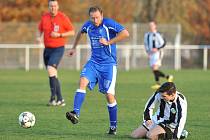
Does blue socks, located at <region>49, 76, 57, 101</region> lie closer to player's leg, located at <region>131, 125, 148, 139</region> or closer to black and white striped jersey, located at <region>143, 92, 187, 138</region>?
player's leg, located at <region>131, 125, 148, 139</region>

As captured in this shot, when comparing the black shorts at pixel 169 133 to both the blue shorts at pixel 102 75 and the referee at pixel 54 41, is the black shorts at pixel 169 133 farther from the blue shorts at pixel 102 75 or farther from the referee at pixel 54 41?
the referee at pixel 54 41

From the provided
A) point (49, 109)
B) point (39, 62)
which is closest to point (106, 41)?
point (49, 109)

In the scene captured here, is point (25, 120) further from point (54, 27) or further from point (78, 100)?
point (54, 27)

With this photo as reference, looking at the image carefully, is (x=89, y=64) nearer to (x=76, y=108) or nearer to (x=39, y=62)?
(x=76, y=108)

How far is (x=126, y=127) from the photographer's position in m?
11.3

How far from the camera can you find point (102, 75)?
10.8m

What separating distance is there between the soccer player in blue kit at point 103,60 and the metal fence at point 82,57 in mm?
24085

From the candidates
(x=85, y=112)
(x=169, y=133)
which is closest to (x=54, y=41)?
(x=85, y=112)

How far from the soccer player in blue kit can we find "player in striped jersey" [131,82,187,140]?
3.11ft

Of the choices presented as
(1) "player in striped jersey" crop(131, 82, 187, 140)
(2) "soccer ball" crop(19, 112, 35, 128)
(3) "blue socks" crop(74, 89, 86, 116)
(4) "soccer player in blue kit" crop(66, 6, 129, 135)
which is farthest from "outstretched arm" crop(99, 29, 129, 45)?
(2) "soccer ball" crop(19, 112, 35, 128)

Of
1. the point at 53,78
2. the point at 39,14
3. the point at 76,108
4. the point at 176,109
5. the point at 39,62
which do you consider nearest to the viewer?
the point at 176,109

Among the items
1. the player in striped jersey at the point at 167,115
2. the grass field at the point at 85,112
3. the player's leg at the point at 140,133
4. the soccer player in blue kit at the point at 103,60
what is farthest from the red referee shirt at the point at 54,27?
the player in striped jersey at the point at 167,115

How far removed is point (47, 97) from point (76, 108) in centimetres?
713

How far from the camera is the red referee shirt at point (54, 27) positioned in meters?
15.2
